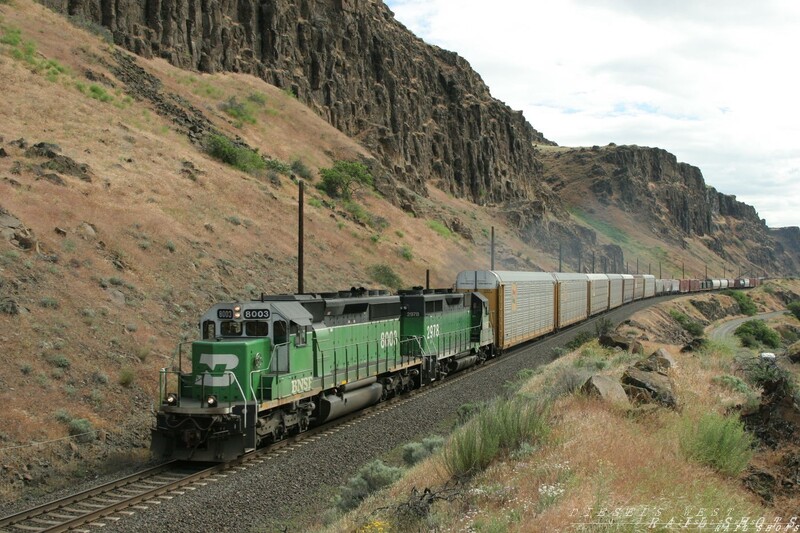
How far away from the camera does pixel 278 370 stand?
589 inches

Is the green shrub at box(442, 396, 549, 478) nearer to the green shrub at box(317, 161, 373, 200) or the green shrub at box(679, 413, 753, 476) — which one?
the green shrub at box(679, 413, 753, 476)

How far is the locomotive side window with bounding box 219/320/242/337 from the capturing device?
1503 cm

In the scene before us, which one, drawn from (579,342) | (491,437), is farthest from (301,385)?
(579,342)

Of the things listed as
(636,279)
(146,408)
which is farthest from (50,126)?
(636,279)

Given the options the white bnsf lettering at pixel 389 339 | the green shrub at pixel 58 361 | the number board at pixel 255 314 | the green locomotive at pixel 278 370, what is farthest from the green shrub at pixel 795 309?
the green shrub at pixel 58 361

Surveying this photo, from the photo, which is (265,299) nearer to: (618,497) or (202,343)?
(202,343)

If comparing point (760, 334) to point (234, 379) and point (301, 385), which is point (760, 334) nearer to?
point (301, 385)

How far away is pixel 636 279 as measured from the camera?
252 ft

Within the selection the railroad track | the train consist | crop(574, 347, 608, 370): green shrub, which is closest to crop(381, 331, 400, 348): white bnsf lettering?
the train consist

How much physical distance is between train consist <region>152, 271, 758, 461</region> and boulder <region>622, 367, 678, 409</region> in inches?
284

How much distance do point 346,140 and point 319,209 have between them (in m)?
26.3

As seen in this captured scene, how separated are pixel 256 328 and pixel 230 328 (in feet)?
1.88

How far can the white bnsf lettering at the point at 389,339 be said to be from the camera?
20.9 metres

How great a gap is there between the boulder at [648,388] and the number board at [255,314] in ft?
25.7
